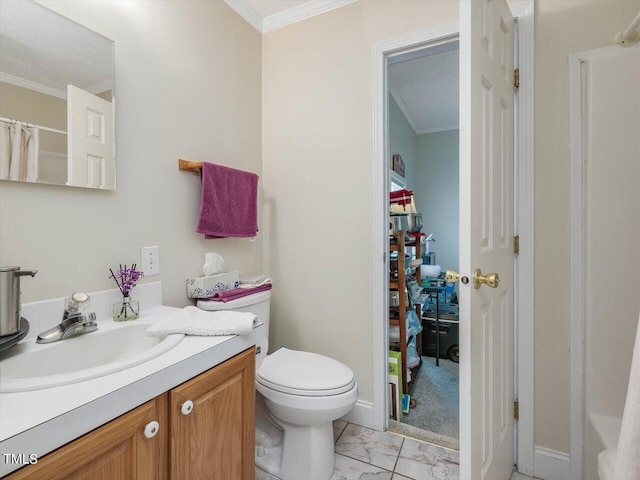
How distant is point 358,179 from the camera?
5.48 feet

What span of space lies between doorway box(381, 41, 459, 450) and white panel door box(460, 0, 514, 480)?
46cm

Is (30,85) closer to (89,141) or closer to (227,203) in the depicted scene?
(89,141)

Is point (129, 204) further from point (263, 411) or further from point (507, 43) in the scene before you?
point (507, 43)

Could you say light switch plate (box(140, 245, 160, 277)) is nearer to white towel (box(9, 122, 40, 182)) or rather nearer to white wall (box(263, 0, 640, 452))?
white towel (box(9, 122, 40, 182))

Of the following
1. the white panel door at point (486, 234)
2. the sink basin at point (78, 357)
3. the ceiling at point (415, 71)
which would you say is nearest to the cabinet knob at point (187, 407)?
the sink basin at point (78, 357)

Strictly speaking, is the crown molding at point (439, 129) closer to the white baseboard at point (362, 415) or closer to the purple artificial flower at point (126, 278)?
the white baseboard at point (362, 415)

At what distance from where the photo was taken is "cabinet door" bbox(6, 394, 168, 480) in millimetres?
526

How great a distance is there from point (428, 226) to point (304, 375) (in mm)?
3051

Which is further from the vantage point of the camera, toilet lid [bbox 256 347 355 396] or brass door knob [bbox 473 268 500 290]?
toilet lid [bbox 256 347 355 396]

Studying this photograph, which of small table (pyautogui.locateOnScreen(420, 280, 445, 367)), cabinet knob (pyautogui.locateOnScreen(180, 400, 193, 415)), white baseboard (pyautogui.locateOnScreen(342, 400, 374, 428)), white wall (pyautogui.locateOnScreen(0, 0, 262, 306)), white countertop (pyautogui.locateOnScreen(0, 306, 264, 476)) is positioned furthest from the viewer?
small table (pyautogui.locateOnScreen(420, 280, 445, 367))

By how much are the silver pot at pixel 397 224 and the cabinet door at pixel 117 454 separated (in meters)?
1.61

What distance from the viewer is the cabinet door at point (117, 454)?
0.53m

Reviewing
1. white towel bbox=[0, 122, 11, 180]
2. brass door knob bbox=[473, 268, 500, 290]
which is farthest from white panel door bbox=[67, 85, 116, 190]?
brass door knob bbox=[473, 268, 500, 290]

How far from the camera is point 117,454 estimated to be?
0.63 m
